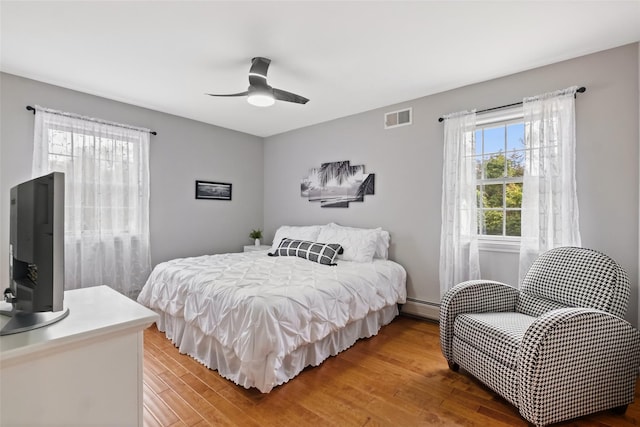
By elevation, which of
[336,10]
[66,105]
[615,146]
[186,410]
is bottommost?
[186,410]

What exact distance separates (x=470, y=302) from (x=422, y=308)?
125cm

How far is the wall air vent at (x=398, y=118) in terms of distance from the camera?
11.6 feet

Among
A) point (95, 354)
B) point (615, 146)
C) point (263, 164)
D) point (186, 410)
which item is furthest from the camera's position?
point (263, 164)

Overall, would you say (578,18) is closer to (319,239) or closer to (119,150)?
(319,239)

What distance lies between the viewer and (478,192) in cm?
315

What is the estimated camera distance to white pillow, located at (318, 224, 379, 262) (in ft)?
11.2

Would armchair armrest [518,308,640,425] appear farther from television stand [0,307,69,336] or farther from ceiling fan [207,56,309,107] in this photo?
ceiling fan [207,56,309,107]

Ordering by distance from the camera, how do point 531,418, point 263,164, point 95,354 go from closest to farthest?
point 95,354
point 531,418
point 263,164

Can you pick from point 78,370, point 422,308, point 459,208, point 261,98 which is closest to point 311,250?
point 422,308

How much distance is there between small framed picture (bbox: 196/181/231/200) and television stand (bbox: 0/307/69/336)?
10.6ft

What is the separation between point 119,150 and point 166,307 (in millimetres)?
1945

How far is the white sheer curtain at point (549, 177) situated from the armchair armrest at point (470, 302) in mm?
552

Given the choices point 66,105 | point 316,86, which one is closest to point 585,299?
point 316,86

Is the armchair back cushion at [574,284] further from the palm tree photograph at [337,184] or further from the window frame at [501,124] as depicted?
the palm tree photograph at [337,184]
